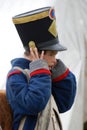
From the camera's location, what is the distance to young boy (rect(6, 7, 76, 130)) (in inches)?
54.9

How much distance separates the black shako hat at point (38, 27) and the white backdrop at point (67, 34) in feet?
2.60

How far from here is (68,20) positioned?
108 inches

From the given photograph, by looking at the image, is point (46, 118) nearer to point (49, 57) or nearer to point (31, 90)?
point (31, 90)

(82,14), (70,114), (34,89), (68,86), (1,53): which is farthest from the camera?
(82,14)

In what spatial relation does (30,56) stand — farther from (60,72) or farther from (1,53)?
(1,53)

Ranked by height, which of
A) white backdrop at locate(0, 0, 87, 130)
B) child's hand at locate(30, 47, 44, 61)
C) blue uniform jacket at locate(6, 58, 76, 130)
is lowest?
white backdrop at locate(0, 0, 87, 130)

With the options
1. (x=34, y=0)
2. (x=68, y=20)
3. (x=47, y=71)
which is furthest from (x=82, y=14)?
(x=47, y=71)

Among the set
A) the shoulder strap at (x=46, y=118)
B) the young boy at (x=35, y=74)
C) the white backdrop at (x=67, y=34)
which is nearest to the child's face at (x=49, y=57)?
the young boy at (x=35, y=74)

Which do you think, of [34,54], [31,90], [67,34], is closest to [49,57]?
[34,54]

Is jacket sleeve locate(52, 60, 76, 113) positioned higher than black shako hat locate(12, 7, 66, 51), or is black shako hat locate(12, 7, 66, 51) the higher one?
black shako hat locate(12, 7, 66, 51)

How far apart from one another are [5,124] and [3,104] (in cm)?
9

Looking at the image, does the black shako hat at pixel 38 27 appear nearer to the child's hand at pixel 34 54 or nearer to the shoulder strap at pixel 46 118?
the child's hand at pixel 34 54

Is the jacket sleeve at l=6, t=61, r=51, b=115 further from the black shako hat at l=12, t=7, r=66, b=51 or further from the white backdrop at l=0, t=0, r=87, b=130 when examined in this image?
the white backdrop at l=0, t=0, r=87, b=130

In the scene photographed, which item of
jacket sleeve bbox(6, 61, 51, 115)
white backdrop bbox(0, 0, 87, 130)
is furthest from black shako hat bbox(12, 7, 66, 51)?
white backdrop bbox(0, 0, 87, 130)
